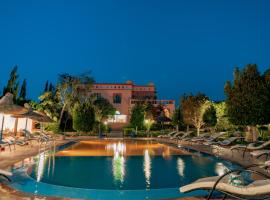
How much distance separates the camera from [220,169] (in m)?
9.40

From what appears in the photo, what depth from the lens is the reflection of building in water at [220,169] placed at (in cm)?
885

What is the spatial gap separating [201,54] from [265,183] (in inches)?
5098

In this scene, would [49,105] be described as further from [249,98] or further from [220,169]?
[220,169]

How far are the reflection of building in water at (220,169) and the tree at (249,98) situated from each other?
7.32 m

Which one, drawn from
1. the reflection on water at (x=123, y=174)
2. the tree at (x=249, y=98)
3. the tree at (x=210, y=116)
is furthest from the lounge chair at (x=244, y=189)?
the tree at (x=210, y=116)

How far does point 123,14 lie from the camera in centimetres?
9850

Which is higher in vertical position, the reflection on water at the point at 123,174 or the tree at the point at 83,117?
the tree at the point at 83,117

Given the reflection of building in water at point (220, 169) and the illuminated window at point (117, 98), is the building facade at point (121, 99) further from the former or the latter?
the reflection of building in water at point (220, 169)

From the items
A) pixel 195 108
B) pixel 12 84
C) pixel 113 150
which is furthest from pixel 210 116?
pixel 12 84

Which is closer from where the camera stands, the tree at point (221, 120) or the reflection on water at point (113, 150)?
the reflection on water at point (113, 150)

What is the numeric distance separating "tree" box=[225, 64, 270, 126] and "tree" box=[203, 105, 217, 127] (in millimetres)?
12344

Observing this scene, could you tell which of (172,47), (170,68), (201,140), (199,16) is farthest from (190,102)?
(170,68)

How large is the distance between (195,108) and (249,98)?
959 cm

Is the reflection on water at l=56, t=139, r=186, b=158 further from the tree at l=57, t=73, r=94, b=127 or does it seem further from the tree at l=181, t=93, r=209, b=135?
the tree at l=57, t=73, r=94, b=127
